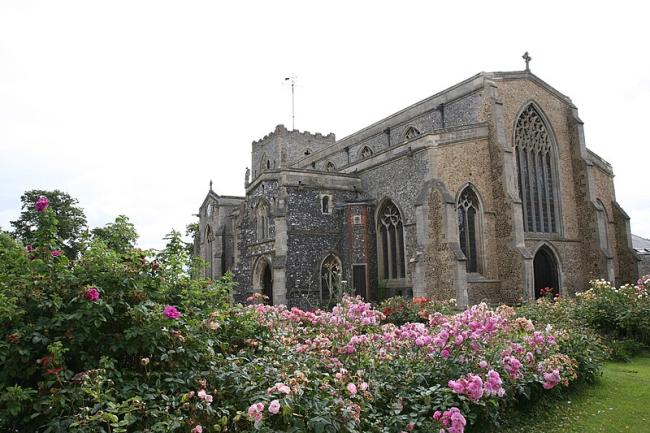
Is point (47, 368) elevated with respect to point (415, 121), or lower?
lower

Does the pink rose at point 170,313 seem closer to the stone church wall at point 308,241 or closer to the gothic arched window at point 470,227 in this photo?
the gothic arched window at point 470,227

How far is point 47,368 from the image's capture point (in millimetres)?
4031

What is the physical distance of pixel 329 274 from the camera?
24.2m

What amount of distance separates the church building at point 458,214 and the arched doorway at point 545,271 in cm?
5

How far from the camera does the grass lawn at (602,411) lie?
21.1 feet

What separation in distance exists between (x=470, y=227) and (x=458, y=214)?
2.77 feet

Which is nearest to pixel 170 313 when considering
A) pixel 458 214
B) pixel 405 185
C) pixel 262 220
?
pixel 458 214

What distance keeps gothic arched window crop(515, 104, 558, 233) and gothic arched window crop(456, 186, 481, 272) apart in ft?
9.86

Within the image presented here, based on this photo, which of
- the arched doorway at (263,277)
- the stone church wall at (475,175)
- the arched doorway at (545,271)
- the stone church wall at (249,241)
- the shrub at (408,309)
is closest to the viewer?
the shrub at (408,309)

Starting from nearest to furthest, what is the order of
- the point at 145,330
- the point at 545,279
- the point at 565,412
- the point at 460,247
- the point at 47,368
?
the point at 47,368 → the point at 145,330 → the point at 565,412 → the point at 460,247 → the point at 545,279

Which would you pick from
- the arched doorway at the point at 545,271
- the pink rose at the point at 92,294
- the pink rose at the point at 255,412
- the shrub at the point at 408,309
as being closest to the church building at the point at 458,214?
the arched doorway at the point at 545,271

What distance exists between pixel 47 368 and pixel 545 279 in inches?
928

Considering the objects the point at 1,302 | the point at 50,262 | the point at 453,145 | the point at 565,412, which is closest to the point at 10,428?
the point at 1,302

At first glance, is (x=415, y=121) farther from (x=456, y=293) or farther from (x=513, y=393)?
(x=513, y=393)
